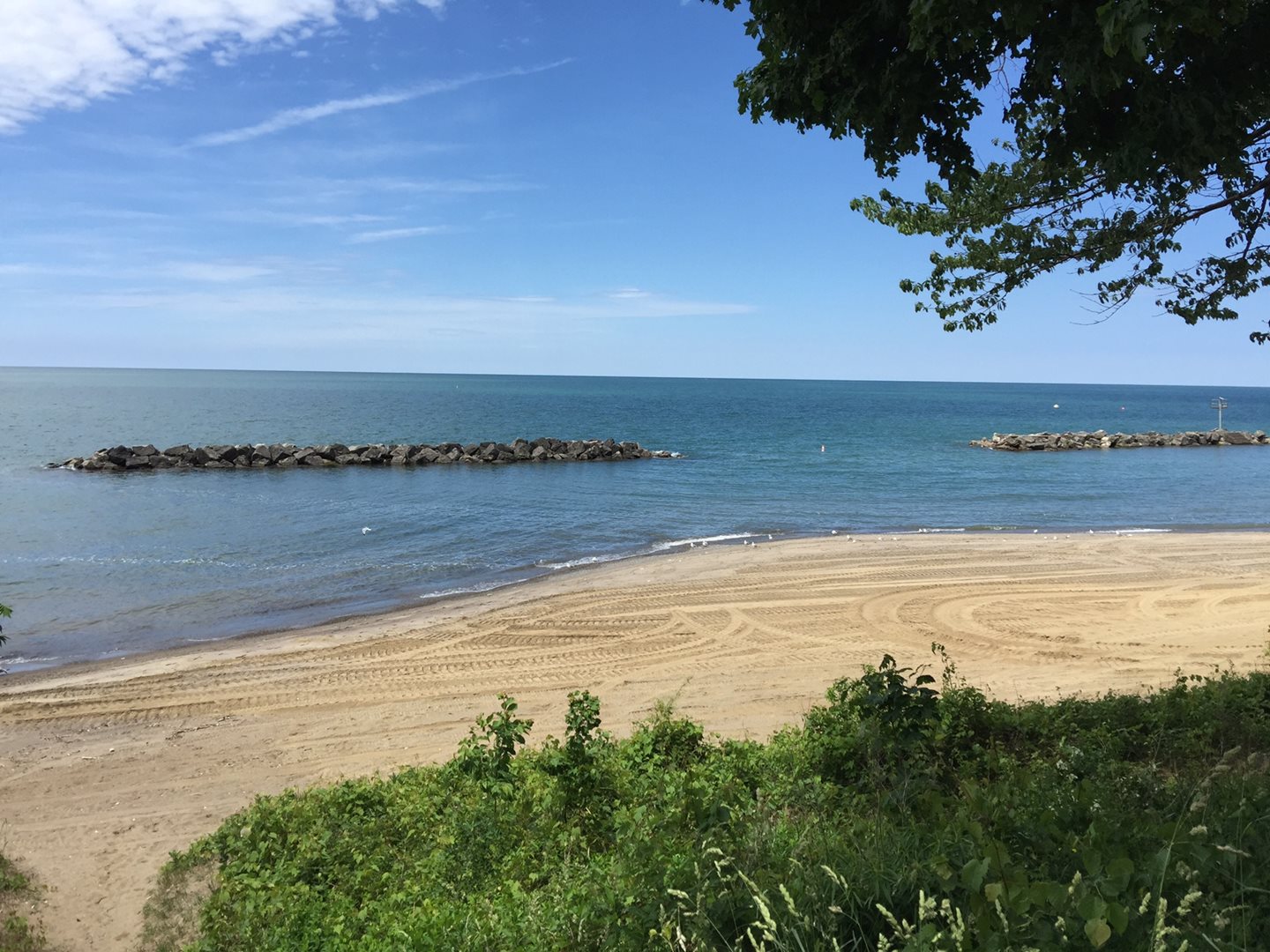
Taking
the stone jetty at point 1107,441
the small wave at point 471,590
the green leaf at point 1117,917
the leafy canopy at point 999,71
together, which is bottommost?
the small wave at point 471,590

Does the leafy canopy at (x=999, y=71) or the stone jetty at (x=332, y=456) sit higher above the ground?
the leafy canopy at (x=999, y=71)

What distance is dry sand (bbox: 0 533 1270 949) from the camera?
888cm

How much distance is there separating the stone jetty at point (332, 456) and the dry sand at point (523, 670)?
27909 mm

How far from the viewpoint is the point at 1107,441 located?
200 feet

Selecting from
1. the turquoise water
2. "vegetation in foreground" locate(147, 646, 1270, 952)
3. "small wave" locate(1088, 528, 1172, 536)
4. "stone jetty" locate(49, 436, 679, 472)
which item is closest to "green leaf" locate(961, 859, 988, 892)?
"vegetation in foreground" locate(147, 646, 1270, 952)

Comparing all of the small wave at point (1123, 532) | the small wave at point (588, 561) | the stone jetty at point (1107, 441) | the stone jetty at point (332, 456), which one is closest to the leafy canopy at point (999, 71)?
the small wave at point (588, 561)

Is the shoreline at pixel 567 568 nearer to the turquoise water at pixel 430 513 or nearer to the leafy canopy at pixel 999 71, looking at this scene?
the turquoise water at pixel 430 513

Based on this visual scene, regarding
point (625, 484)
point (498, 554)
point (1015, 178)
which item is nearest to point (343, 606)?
point (498, 554)

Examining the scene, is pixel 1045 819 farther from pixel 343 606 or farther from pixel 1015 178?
pixel 343 606

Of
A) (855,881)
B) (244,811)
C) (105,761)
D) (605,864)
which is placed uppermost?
(855,881)

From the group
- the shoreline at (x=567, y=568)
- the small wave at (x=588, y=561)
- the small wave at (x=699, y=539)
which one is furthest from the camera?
the small wave at (x=699, y=539)

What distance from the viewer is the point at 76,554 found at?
2280 cm

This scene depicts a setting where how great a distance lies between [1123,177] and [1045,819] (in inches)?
145

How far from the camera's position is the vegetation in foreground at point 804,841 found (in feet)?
9.36
